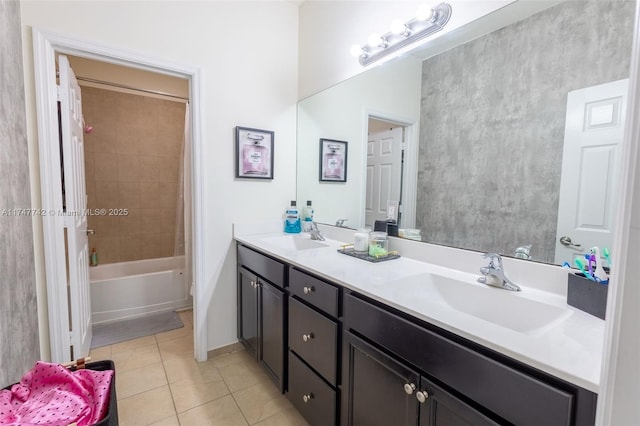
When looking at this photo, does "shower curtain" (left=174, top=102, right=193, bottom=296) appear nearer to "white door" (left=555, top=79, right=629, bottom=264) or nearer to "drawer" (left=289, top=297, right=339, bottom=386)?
"drawer" (left=289, top=297, right=339, bottom=386)

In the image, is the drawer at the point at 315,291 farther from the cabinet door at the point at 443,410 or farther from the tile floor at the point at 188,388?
the tile floor at the point at 188,388

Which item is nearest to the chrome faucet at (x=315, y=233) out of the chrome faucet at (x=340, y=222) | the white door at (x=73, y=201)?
the chrome faucet at (x=340, y=222)

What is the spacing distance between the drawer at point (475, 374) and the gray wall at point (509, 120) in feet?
1.98

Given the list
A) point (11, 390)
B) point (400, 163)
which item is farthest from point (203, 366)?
point (400, 163)

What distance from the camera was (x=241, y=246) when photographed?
2.07 meters

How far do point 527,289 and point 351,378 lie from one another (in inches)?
29.3

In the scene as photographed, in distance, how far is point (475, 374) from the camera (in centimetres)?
74

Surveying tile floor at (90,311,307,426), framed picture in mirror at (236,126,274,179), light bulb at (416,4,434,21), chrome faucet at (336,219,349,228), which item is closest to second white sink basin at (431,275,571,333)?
chrome faucet at (336,219,349,228)

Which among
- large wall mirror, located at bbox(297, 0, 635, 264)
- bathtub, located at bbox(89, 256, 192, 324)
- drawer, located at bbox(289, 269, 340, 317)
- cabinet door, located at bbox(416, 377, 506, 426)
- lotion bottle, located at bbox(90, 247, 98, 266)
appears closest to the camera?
cabinet door, located at bbox(416, 377, 506, 426)

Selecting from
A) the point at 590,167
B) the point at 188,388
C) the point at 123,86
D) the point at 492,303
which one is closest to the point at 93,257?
the point at 123,86

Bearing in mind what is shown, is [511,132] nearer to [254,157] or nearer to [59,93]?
[254,157]

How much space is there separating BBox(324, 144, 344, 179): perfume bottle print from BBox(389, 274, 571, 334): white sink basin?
3.57 ft

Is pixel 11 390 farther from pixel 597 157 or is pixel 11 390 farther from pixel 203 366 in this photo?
pixel 597 157

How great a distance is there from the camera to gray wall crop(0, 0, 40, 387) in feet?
4.02
